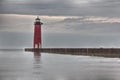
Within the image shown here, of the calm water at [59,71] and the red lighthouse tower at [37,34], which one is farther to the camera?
the red lighthouse tower at [37,34]

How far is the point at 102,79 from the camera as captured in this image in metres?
14.2

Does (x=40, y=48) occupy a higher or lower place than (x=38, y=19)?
lower

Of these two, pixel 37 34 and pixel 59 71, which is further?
pixel 37 34

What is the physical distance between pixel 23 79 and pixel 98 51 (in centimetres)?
4351

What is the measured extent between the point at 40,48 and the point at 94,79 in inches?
1886

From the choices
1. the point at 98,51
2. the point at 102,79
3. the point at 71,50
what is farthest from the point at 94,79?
the point at 71,50

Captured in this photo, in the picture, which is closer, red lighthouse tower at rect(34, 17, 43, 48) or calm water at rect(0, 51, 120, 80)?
calm water at rect(0, 51, 120, 80)

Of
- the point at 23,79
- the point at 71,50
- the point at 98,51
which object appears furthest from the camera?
the point at 71,50

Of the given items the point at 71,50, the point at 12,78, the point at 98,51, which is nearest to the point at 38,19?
the point at 71,50

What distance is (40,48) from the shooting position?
203 feet

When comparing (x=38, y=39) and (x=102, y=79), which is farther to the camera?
(x=38, y=39)

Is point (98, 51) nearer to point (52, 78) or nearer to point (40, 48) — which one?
point (40, 48)

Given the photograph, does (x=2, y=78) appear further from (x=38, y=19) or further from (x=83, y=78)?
(x=38, y=19)

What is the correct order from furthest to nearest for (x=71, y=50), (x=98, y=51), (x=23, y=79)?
(x=71, y=50) < (x=98, y=51) < (x=23, y=79)
